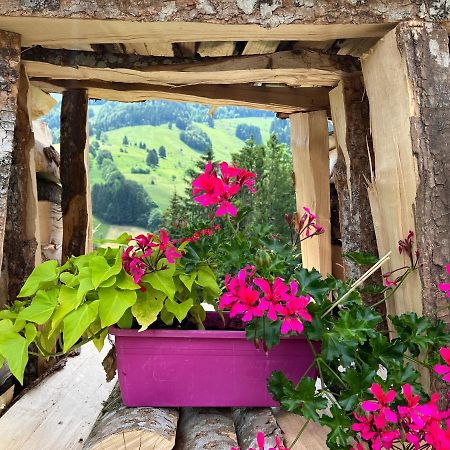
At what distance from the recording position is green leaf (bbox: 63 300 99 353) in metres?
1.42

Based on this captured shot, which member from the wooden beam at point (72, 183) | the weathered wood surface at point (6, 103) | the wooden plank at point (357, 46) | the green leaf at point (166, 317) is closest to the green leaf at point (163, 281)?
the green leaf at point (166, 317)

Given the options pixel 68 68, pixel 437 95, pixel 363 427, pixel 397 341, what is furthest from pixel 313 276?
pixel 68 68

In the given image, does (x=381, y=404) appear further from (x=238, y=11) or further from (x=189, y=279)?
(x=238, y=11)

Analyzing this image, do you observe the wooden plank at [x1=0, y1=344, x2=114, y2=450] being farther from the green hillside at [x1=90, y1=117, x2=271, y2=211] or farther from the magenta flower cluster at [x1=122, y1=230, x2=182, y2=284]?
the green hillside at [x1=90, y1=117, x2=271, y2=211]

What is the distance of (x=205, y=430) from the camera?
1.51 metres

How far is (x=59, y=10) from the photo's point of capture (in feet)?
5.14

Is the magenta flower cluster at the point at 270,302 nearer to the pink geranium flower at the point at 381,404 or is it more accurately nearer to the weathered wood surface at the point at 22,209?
the pink geranium flower at the point at 381,404

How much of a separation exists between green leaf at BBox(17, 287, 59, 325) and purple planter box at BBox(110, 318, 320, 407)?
0.54 feet

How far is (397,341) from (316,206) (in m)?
1.32

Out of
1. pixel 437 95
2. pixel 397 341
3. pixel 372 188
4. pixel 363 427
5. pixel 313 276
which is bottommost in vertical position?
pixel 363 427

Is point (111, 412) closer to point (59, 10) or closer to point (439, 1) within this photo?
point (59, 10)

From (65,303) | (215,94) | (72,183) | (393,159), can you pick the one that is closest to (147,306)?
(65,303)

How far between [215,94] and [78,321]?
1279 mm

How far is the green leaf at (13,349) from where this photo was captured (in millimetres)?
1421
